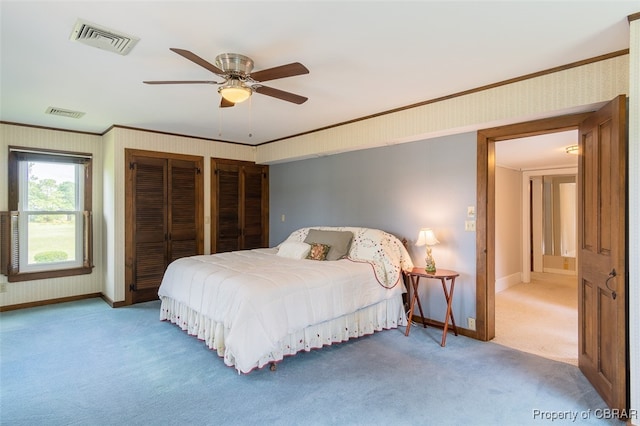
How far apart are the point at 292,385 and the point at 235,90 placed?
228cm

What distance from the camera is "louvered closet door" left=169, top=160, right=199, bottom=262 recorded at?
5102 millimetres

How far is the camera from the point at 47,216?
469 centimetres

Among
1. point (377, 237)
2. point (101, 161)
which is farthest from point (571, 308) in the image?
point (101, 161)

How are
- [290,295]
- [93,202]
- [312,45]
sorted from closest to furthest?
1. [312,45]
2. [290,295]
3. [93,202]

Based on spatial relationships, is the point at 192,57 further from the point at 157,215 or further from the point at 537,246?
the point at 537,246

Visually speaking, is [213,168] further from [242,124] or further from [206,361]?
[206,361]

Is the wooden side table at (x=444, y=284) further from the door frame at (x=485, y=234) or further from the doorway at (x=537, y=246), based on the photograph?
the doorway at (x=537, y=246)

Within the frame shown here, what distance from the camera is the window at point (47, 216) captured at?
443cm

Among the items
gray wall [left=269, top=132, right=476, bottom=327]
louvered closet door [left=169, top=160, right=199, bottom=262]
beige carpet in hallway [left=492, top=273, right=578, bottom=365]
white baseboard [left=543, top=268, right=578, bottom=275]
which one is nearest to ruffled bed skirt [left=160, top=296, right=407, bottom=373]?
gray wall [left=269, top=132, right=476, bottom=327]

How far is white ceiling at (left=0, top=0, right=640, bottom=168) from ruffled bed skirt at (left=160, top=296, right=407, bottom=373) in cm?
226

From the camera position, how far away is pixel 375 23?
2.11 meters

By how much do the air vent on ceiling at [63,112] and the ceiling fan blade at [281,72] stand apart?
294cm

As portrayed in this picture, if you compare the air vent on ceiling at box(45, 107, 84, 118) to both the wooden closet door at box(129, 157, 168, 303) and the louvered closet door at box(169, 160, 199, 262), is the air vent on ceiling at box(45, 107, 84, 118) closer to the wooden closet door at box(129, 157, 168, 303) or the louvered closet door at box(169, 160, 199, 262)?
the wooden closet door at box(129, 157, 168, 303)

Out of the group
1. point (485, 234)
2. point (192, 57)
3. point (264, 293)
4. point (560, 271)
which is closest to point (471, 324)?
point (485, 234)
